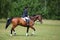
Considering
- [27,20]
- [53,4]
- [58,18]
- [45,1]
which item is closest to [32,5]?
[58,18]

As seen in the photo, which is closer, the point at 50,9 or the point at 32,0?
the point at 32,0

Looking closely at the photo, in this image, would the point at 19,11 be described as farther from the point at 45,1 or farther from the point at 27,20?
the point at 27,20

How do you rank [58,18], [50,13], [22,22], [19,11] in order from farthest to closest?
[50,13]
[58,18]
[19,11]
[22,22]

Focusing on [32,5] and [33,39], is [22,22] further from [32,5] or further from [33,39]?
[32,5]

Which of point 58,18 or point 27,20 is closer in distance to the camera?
point 27,20

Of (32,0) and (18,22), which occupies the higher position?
(32,0)

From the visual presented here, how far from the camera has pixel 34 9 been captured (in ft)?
203

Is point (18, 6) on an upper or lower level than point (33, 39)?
upper

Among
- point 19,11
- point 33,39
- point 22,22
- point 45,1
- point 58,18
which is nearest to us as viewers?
point 33,39

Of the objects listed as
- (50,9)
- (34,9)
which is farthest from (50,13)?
(34,9)

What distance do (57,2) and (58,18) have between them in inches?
400

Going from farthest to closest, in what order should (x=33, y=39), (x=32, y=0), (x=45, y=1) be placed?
(x=45, y=1), (x=32, y=0), (x=33, y=39)

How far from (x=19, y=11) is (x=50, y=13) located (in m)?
20.3

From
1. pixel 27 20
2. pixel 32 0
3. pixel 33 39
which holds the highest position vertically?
pixel 32 0
